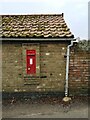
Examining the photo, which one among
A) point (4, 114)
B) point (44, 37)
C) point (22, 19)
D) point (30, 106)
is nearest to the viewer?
point (4, 114)

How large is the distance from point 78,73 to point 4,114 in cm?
412

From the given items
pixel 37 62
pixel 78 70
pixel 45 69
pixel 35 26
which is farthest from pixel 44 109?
pixel 35 26

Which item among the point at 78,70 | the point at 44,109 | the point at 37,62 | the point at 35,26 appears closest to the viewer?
the point at 44,109

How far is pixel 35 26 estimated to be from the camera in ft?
44.7

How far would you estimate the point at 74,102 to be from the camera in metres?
11.8

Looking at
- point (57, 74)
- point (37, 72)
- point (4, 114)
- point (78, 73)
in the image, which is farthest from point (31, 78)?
point (4, 114)

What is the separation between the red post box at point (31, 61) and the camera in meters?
12.6

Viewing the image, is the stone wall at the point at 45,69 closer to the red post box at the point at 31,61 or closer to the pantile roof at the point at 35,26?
the red post box at the point at 31,61

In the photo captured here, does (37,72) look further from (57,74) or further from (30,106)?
(30,106)

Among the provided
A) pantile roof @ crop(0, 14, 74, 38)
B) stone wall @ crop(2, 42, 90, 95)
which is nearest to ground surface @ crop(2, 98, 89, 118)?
stone wall @ crop(2, 42, 90, 95)

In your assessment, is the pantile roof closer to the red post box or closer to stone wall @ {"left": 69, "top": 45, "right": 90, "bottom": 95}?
the red post box

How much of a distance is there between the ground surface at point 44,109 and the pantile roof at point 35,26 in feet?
9.23

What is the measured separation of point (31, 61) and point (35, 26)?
1959 mm

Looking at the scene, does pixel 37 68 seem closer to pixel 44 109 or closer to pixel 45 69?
pixel 45 69
